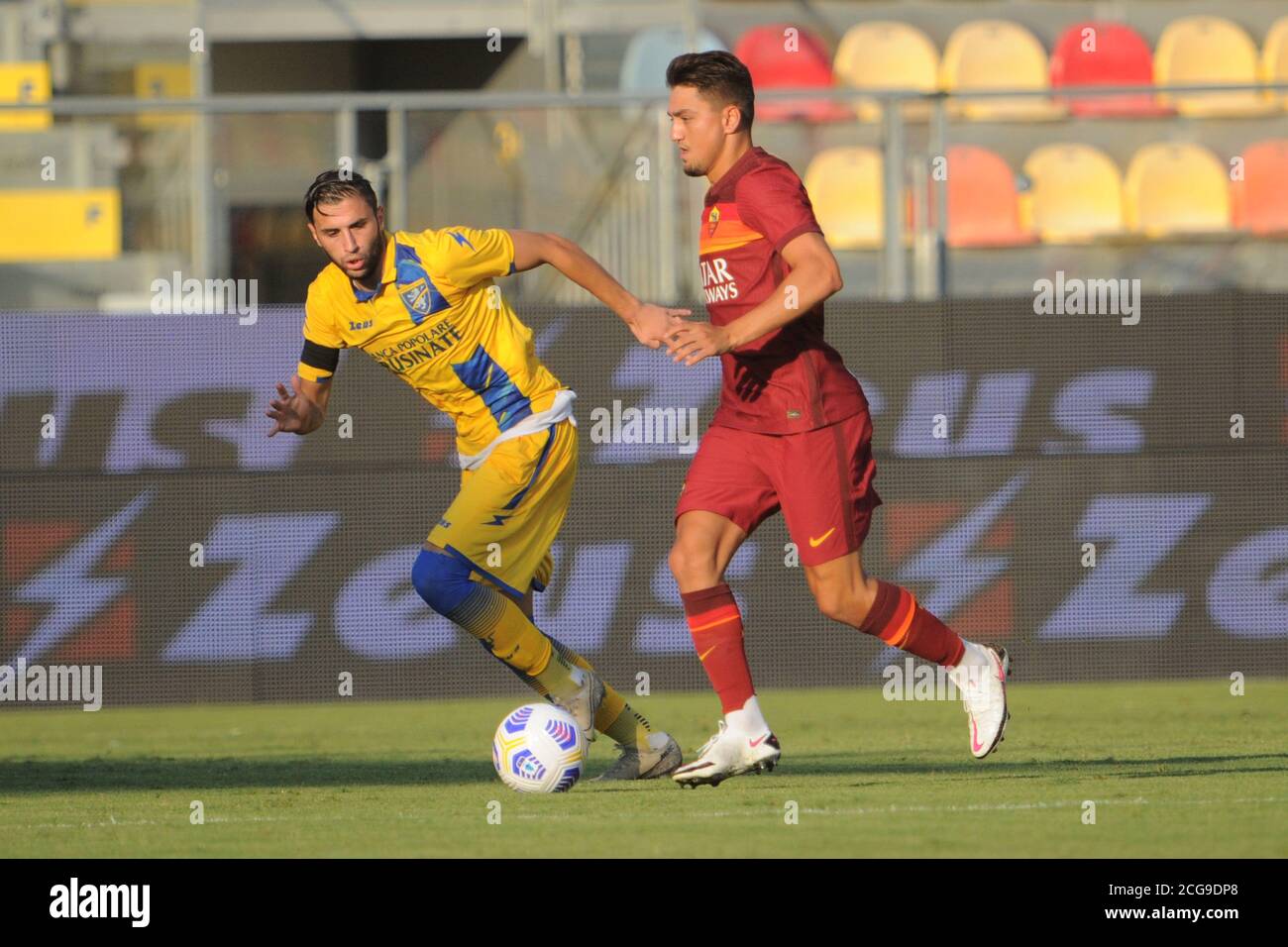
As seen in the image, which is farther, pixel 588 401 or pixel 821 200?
pixel 821 200

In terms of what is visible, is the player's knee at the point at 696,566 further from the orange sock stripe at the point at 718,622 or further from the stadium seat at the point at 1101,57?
the stadium seat at the point at 1101,57

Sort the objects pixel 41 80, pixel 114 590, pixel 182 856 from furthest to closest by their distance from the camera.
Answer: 1. pixel 41 80
2. pixel 114 590
3. pixel 182 856

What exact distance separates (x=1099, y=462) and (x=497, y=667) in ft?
12.3

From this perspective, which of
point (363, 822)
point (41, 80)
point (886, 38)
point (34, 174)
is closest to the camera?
point (363, 822)

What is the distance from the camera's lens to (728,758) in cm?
662

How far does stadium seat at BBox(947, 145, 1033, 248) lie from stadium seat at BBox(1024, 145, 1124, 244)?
0.20 m

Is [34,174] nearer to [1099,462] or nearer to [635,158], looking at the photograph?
[635,158]

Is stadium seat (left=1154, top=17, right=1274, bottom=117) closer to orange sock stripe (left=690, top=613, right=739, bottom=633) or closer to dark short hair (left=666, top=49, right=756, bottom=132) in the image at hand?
dark short hair (left=666, top=49, right=756, bottom=132)

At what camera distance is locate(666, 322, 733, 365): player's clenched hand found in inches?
247

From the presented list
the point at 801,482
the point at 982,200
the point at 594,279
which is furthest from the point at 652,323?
the point at 982,200

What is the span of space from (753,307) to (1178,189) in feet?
27.3

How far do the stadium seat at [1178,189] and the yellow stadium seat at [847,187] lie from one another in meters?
2.10

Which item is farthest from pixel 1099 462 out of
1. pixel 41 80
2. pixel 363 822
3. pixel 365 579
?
pixel 41 80

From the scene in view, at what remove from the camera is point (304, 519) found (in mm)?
11711
